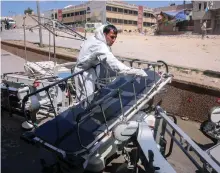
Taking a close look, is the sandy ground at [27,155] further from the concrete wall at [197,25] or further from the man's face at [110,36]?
the concrete wall at [197,25]

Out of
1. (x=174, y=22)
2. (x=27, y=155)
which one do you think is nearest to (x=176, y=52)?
(x=27, y=155)

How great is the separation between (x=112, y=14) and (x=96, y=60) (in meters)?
65.9

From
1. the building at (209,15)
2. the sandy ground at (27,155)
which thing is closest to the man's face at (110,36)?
the sandy ground at (27,155)

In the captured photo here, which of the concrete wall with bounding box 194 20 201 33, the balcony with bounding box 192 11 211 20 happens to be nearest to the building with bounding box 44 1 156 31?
the balcony with bounding box 192 11 211 20

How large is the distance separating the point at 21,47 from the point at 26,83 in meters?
8.91

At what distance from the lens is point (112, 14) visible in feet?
219

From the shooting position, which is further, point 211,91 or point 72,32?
point 72,32

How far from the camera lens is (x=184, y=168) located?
3385mm

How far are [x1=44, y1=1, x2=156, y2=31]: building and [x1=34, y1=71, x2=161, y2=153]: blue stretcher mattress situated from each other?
6050 cm

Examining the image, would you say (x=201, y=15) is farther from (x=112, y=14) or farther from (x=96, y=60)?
(x=96, y=60)

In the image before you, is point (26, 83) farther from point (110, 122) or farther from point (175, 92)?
point (175, 92)

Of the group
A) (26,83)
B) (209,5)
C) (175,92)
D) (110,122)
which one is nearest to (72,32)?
(26,83)

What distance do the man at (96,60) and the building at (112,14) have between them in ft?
196

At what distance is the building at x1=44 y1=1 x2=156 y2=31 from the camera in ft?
215
